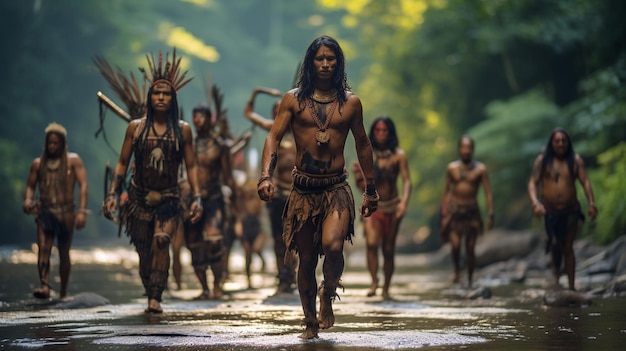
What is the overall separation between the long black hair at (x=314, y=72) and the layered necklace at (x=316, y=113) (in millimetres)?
47

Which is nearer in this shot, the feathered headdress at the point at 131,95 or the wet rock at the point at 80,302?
the wet rock at the point at 80,302

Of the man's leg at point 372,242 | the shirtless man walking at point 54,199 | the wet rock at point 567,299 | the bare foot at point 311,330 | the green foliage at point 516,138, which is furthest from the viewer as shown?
the green foliage at point 516,138

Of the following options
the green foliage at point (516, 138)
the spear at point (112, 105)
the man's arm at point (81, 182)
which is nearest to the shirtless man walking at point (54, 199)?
the man's arm at point (81, 182)

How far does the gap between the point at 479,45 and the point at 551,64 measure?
80.9 inches

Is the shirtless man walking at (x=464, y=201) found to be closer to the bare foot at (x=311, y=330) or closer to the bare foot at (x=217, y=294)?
the bare foot at (x=217, y=294)

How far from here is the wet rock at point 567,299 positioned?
41.2 feet

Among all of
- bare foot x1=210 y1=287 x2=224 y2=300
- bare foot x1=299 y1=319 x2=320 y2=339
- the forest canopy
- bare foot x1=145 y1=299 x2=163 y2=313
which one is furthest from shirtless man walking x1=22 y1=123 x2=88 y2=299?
bare foot x1=299 y1=319 x2=320 y2=339

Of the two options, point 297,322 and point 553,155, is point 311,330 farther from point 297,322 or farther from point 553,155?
point 553,155

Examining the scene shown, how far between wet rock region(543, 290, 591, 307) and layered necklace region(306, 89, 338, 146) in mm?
4284

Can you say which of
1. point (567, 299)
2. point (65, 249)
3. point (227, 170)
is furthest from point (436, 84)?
point (567, 299)

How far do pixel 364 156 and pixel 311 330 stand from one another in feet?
4.97

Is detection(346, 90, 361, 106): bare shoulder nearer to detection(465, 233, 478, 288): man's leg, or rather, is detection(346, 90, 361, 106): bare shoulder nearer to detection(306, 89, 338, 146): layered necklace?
detection(306, 89, 338, 146): layered necklace

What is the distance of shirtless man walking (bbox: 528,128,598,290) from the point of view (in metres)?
14.6

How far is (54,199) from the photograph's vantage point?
46.2ft
